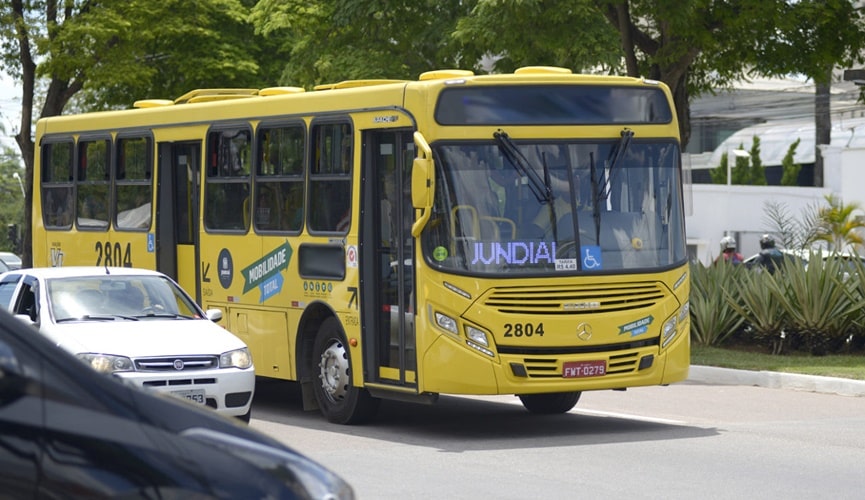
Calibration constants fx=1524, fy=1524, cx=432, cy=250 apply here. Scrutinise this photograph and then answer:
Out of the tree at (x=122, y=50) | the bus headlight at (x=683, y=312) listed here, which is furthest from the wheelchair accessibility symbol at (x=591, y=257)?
the tree at (x=122, y=50)

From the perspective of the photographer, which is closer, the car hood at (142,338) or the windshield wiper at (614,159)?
the car hood at (142,338)

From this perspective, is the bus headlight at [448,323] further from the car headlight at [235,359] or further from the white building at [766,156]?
the white building at [766,156]

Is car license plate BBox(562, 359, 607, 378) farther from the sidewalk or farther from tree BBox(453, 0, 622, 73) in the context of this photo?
tree BBox(453, 0, 622, 73)

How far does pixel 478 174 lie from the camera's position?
1238 cm

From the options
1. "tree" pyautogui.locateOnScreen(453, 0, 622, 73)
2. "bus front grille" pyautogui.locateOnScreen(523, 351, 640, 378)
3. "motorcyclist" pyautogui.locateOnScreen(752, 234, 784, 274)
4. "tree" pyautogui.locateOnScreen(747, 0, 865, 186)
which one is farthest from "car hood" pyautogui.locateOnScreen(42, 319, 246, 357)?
"tree" pyautogui.locateOnScreen(747, 0, 865, 186)

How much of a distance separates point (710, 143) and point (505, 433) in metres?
66.7

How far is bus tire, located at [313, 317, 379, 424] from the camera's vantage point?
520 inches

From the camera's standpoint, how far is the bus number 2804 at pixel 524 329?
12.3 meters

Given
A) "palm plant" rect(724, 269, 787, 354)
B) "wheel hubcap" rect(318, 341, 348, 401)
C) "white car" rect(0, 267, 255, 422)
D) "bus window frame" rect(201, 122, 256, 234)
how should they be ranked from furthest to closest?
"palm plant" rect(724, 269, 787, 354) < "bus window frame" rect(201, 122, 256, 234) < "wheel hubcap" rect(318, 341, 348, 401) < "white car" rect(0, 267, 255, 422)

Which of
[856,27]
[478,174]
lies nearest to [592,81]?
[478,174]

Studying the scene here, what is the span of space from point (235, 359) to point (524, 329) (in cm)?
A: 232

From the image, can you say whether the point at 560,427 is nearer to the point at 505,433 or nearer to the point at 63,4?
the point at 505,433

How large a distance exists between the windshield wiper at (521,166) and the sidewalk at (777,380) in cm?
502

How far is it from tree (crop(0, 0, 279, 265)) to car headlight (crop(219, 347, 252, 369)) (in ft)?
69.3
